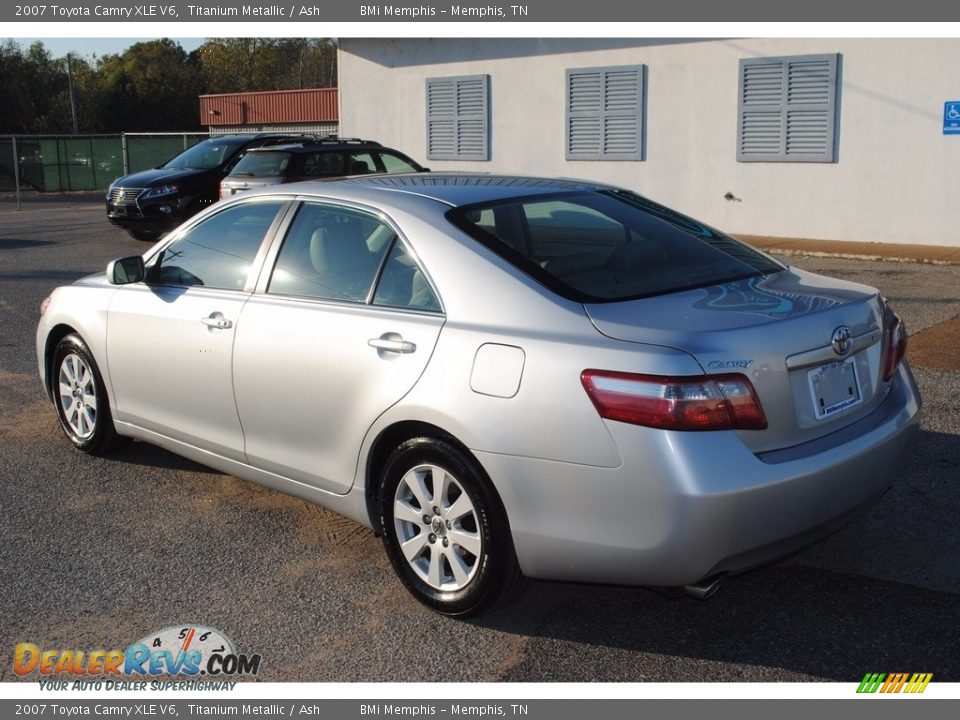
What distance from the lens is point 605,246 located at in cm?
437

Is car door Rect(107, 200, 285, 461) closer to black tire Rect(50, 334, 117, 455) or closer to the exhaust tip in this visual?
black tire Rect(50, 334, 117, 455)

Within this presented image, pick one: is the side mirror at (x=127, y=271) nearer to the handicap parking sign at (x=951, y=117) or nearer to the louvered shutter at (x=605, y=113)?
the handicap parking sign at (x=951, y=117)

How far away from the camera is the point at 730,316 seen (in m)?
3.68

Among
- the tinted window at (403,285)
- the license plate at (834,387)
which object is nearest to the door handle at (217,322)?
the tinted window at (403,285)

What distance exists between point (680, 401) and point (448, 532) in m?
1.05

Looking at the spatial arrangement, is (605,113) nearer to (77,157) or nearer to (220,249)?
(220,249)

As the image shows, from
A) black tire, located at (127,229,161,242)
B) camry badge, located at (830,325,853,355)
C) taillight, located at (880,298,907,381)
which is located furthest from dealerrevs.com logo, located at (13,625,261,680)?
black tire, located at (127,229,161,242)

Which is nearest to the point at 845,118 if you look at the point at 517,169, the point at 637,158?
the point at 637,158

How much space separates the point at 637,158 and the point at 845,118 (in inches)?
143

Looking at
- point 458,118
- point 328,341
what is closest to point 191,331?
point 328,341

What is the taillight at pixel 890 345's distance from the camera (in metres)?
4.12

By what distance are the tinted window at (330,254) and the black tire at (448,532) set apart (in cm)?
79

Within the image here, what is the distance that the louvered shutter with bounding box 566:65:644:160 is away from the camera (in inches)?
709
